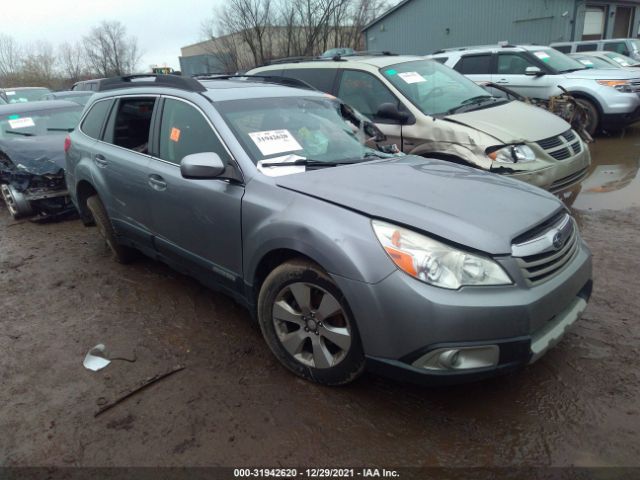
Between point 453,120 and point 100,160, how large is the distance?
140 inches

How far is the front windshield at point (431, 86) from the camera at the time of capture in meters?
5.32

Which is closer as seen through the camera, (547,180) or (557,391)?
(557,391)

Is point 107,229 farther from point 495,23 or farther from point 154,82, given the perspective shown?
point 495,23

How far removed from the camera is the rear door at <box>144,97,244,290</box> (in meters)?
2.96

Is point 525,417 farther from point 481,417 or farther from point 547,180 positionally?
point 547,180

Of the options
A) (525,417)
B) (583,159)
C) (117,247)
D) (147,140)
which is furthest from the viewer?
(583,159)

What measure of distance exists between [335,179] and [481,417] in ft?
5.09

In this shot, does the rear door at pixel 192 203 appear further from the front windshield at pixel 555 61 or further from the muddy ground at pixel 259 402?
the front windshield at pixel 555 61

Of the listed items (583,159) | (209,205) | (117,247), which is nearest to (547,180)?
(583,159)

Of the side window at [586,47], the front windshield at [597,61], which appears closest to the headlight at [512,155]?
the front windshield at [597,61]

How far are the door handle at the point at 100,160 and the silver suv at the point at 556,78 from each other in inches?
327

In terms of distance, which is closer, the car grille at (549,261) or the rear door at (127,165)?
the car grille at (549,261)

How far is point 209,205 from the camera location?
305 centimetres

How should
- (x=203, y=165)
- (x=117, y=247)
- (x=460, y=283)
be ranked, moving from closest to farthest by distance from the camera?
1. (x=460, y=283)
2. (x=203, y=165)
3. (x=117, y=247)
